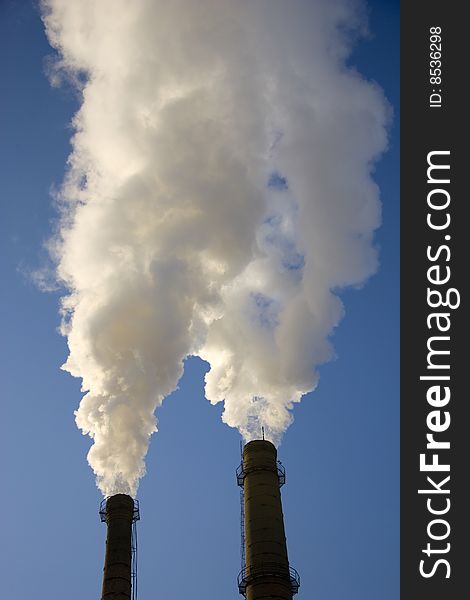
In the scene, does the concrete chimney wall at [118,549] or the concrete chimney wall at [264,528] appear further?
the concrete chimney wall at [118,549]

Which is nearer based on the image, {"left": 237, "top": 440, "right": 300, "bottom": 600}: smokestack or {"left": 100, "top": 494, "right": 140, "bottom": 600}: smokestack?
{"left": 237, "top": 440, "right": 300, "bottom": 600}: smokestack

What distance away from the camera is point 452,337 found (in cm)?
1723

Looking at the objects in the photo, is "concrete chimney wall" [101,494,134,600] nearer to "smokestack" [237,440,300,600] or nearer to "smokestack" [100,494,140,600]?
"smokestack" [100,494,140,600]

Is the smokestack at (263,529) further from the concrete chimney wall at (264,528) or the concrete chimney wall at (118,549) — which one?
the concrete chimney wall at (118,549)

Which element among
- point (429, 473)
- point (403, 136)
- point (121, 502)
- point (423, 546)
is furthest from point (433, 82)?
point (121, 502)

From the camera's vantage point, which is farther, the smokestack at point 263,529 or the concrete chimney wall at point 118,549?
the concrete chimney wall at point 118,549

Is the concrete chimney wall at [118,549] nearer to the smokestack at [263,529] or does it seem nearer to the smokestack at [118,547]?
the smokestack at [118,547]

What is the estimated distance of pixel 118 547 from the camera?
25.3m

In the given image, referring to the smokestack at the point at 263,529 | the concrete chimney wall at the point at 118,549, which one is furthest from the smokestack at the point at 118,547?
the smokestack at the point at 263,529

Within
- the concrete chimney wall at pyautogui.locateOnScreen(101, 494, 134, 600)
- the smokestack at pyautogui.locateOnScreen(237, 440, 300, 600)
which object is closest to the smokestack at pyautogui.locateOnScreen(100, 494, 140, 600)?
the concrete chimney wall at pyautogui.locateOnScreen(101, 494, 134, 600)

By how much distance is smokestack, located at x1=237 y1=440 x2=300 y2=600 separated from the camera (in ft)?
69.1

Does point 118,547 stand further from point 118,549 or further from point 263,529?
point 263,529

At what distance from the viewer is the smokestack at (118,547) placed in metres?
24.3

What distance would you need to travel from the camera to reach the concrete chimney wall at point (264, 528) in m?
21.0
